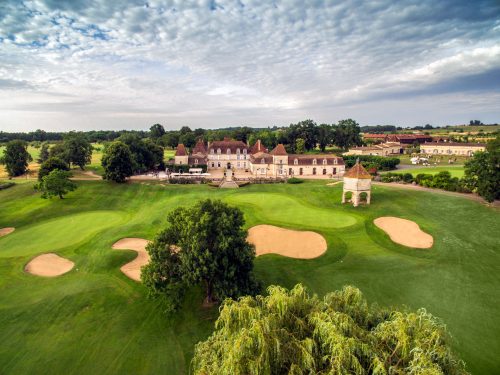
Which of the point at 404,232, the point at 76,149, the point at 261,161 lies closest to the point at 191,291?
the point at 404,232

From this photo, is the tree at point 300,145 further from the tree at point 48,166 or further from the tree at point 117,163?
the tree at point 48,166

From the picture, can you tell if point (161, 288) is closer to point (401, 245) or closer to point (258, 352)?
point (258, 352)

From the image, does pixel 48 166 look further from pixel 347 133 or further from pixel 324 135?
pixel 347 133

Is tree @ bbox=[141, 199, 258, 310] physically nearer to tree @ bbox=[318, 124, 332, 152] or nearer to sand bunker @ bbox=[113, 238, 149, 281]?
sand bunker @ bbox=[113, 238, 149, 281]

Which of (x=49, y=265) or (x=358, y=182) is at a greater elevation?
(x=358, y=182)

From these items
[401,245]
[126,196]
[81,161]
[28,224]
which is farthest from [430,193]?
[81,161]

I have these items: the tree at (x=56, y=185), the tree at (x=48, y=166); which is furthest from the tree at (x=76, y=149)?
the tree at (x=56, y=185)
